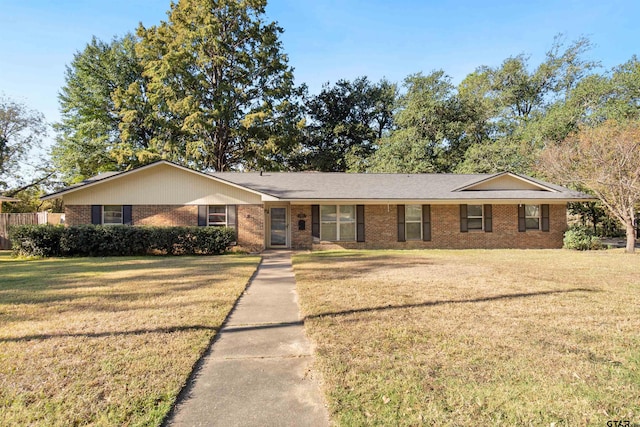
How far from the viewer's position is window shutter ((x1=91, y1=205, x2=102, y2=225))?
15.1 metres

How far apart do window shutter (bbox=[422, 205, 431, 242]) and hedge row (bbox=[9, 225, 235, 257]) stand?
8570 mm

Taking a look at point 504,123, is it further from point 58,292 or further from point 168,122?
point 58,292

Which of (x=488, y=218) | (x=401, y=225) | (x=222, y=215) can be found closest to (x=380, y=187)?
(x=401, y=225)

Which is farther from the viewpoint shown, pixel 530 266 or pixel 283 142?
pixel 283 142

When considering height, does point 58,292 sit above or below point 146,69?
below

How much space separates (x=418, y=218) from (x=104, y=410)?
49.4 feet

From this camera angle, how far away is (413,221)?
16234 mm

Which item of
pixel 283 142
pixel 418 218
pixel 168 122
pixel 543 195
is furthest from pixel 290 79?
pixel 543 195

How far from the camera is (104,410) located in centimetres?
257

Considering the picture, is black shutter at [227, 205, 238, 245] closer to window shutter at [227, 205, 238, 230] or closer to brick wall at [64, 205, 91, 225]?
window shutter at [227, 205, 238, 230]

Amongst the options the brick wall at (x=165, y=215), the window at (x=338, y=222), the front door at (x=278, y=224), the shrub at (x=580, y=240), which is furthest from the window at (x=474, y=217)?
the brick wall at (x=165, y=215)

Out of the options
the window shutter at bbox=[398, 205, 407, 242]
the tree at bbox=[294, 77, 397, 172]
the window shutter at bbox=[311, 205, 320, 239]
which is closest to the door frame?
the window shutter at bbox=[311, 205, 320, 239]

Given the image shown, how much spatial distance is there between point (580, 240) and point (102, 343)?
1793cm

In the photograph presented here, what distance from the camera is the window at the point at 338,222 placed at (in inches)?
632
